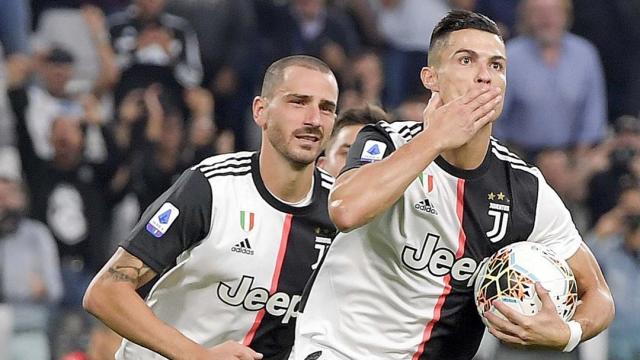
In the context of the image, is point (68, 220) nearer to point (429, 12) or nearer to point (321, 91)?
point (429, 12)

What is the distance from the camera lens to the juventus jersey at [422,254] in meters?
4.76

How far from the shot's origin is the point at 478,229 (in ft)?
15.9

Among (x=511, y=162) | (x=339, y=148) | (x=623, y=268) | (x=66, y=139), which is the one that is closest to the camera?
(x=511, y=162)

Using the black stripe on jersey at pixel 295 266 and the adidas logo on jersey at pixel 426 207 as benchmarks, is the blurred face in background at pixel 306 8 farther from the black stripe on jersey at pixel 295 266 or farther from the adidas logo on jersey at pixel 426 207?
the adidas logo on jersey at pixel 426 207

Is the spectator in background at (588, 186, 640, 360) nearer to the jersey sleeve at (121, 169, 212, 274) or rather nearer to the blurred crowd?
the blurred crowd

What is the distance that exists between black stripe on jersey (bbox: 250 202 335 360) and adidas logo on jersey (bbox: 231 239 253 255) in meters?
0.17

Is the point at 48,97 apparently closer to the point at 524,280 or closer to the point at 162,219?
the point at 162,219

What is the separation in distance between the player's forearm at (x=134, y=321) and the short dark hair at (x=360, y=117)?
6.29ft

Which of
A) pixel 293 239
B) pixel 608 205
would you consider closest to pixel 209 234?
pixel 293 239

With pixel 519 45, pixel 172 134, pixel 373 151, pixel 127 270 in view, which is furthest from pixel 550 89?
pixel 373 151

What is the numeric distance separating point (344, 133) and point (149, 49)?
12.9ft

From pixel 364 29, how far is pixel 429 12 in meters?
0.56

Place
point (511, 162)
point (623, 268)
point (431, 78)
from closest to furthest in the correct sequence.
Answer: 1. point (431, 78)
2. point (511, 162)
3. point (623, 268)

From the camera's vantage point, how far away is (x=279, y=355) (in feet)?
18.3
